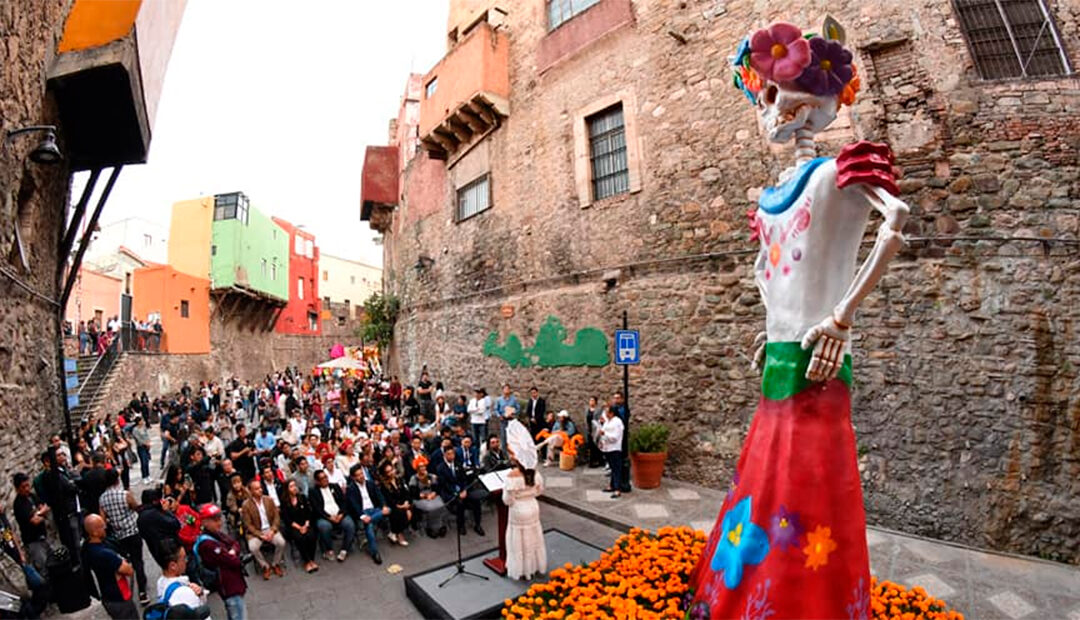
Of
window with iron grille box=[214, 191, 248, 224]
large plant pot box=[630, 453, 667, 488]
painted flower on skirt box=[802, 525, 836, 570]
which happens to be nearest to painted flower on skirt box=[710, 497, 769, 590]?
painted flower on skirt box=[802, 525, 836, 570]

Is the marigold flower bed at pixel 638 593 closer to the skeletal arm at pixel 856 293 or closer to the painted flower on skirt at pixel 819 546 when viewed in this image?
the painted flower on skirt at pixel 819 546

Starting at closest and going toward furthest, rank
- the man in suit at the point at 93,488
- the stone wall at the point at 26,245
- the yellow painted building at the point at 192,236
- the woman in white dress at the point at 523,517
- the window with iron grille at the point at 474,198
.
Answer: the woman in white dress at the point at 523,517 → the man in suit at the point at 93,488 → the stone wall at the point at 26,245 → the window with iron grille at the point at 474,198 → the yellow painted building at the point at 192,236

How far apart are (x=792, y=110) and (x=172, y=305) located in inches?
1152

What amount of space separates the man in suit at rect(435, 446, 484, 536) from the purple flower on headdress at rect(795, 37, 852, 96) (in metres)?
6.45

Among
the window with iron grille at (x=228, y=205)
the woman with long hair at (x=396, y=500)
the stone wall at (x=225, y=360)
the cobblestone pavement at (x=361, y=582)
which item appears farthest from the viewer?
the window with iron grille at (x=228, y=205)

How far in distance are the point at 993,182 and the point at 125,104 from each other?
1296 centimetres

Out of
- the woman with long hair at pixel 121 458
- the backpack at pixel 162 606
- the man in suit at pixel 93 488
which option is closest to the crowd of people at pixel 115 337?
the woman with long hair at pixel 121 458

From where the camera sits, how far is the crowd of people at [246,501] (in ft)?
16.3

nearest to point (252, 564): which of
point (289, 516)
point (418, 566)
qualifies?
point (289, 516)

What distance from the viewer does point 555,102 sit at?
1266cm

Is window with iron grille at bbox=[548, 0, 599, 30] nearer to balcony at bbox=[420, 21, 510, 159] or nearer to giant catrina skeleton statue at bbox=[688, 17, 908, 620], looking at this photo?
balcony at bbox=[420, 21, 510, 159]

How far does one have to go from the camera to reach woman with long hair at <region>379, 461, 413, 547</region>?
7.73 meters

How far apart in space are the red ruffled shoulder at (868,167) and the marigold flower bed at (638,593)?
3.51 metres

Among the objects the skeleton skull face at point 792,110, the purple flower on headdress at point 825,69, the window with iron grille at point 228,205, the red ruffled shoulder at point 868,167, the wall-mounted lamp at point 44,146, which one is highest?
the window with iron grille at point 228,205
